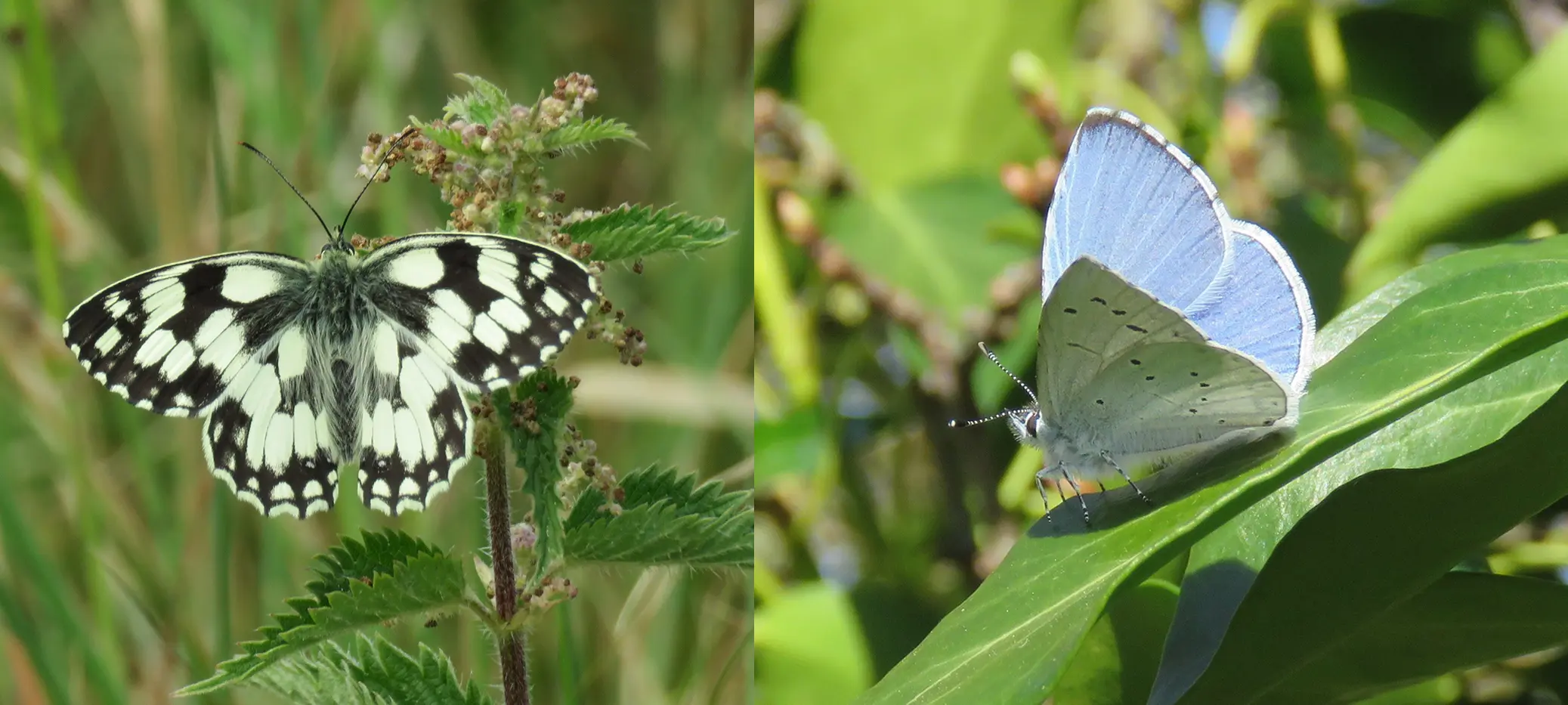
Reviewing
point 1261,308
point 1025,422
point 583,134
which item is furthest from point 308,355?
point 1261,308

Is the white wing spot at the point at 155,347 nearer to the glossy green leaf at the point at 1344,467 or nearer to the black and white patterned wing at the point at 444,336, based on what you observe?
the black and white patterned wing at the point at 444,336

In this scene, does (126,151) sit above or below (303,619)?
above

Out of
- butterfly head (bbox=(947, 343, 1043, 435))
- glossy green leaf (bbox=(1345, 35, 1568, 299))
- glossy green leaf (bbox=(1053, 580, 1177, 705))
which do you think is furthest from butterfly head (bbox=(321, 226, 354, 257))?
glossy green leaf (bbox=(1345, 35, 1568, 299))

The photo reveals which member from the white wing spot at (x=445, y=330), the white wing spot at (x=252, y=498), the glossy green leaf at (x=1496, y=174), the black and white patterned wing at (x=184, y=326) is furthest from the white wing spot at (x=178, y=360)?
the glossy green leaf at (x=1496, y=174)

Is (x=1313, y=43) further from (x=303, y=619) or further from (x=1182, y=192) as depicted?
(x=303, y=619)

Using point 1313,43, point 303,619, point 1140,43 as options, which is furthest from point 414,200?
point 303,619

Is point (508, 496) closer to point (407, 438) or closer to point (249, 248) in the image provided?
point (407, 438)

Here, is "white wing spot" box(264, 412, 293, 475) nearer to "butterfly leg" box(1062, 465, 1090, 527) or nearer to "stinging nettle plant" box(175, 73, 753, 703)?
"stinging nettle plant" box(175, 73, 753, 703)
